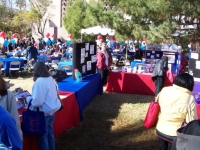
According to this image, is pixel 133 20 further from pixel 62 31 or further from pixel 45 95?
pixel 62 31

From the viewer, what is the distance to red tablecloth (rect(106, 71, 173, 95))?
350 inches

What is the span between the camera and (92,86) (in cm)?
758

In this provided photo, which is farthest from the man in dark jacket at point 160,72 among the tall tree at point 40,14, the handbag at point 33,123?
the tall tree at point 40,14

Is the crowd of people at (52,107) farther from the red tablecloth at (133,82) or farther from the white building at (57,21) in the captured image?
the white building at (57,21)

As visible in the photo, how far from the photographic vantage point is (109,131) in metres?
5.65

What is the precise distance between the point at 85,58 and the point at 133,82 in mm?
2074

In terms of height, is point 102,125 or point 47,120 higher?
point 47,120

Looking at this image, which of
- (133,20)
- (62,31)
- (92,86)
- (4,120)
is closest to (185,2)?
(133,20)

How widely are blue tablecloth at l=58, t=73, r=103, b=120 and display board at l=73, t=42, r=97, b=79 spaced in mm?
216

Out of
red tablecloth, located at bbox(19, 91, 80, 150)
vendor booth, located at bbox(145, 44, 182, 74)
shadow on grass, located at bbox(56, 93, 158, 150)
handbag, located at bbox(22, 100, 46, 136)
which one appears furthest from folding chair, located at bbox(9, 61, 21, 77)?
handbag, located at bbox(22, 100, 46, 136)

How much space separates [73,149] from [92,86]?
3.03 meters

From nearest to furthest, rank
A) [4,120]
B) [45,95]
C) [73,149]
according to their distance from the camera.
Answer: [4,120] < [45,95] < [73,149]

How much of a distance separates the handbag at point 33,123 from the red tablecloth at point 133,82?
562cm

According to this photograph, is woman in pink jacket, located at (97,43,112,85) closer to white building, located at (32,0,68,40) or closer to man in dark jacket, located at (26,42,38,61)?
man in dark jacket, located at (26,42,38,61)
